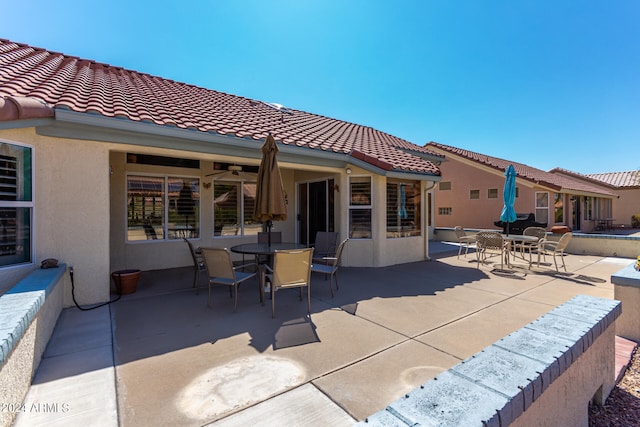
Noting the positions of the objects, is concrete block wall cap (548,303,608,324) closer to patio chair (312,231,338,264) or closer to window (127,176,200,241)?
patio chair (312,231,338,264)

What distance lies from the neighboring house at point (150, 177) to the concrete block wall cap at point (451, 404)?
215 inches

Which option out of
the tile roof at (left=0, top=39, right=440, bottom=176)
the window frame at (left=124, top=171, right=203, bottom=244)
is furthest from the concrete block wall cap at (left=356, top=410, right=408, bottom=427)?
the window frame at (left=124, top=171, right=203, bottom=244)

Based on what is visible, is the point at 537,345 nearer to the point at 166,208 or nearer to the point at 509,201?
the point at 166,208

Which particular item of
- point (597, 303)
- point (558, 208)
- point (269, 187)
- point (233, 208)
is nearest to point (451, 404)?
point (597, 303)

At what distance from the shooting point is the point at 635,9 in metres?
8.73

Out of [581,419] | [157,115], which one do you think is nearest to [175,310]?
[157,115]

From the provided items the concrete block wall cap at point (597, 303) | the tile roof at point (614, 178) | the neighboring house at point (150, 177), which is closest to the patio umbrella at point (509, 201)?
the neighboring house at point (150, 177)

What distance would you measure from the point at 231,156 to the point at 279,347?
4613 mm

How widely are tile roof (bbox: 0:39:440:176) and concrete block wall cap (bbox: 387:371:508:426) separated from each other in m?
6.02

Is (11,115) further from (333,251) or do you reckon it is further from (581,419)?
(581,419)

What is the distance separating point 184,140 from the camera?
20.0 ft

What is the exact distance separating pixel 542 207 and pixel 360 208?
14.5m

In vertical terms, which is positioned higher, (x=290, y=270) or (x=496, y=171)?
(x=496, y=171)

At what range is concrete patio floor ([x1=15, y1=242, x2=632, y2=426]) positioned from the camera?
2.51 m
